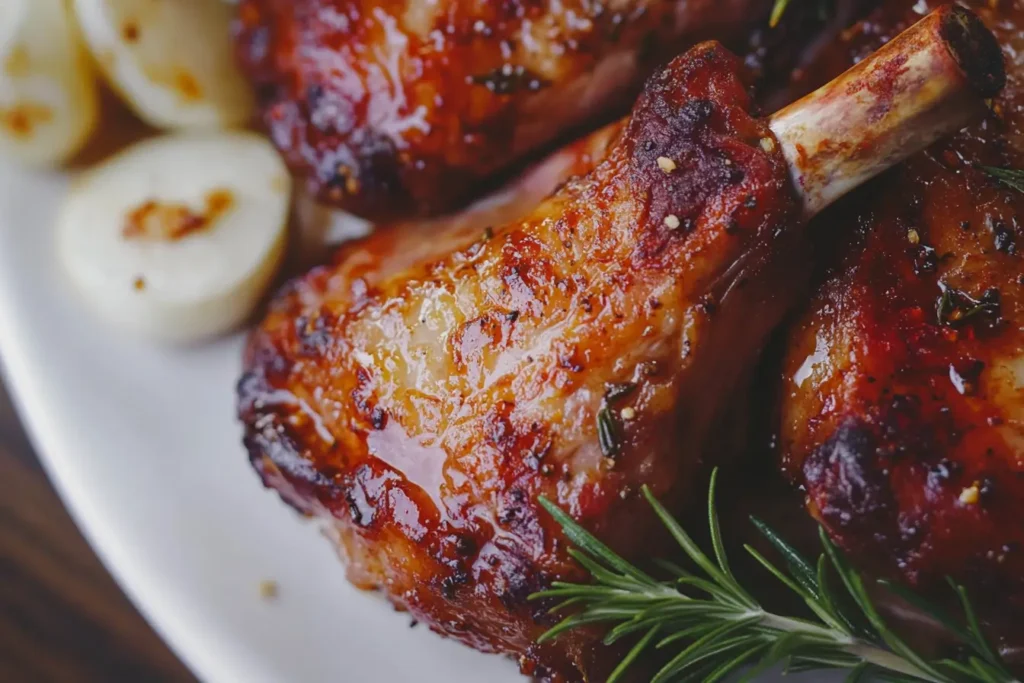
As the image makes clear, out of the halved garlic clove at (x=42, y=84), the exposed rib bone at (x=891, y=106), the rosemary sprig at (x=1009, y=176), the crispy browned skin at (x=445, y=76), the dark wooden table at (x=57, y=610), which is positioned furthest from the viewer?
the dark wooden table at (x=57, y=610)

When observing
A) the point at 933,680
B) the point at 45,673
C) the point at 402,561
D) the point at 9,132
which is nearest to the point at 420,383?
the point at 402,561

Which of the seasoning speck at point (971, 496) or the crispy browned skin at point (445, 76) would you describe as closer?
the seasoning speck at point (971, 496)

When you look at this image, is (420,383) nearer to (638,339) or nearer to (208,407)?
(638,339)

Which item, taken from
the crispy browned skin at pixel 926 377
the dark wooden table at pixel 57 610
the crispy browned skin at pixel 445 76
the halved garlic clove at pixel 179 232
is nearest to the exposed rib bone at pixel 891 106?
Answer: the crispy browned skin at pixel 926 377

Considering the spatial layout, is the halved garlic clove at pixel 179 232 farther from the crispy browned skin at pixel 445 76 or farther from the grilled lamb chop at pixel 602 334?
the grilled lamb chop at pixel 602 334

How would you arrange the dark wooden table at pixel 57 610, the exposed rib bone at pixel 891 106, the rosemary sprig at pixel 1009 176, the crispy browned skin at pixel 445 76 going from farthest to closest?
the dark wooden table at pixel 57 610, the crispy browned skin at pixel 445 76, the rosemary sprig at pixel 1009 176, the exposed rib bone at pixel 891 106

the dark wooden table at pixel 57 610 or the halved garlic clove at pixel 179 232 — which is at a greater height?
the halved garlic clove at pixel 179 232

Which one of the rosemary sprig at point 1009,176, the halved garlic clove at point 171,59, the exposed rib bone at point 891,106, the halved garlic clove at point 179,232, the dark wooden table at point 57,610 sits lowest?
the dark wooden table at point 57,610
